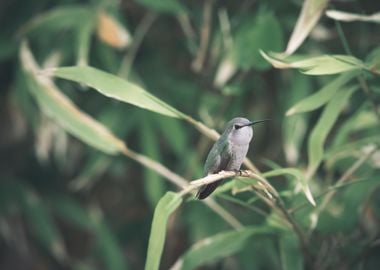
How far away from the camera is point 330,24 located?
2012mm

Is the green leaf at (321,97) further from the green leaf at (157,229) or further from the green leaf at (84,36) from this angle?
the green leaf at (84,36)

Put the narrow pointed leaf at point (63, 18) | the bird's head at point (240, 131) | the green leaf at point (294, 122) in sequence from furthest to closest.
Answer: the narrow pointed leaf at point (63, 18), the green leaf at point (294, 122), the bird's head at point (240, 131)

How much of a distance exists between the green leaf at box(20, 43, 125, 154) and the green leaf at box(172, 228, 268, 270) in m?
0.26

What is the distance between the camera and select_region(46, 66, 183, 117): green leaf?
1.03 m

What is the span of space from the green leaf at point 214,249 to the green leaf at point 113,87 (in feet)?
1.16

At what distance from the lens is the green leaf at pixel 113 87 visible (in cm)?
103

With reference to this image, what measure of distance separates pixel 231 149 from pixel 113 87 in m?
0.22

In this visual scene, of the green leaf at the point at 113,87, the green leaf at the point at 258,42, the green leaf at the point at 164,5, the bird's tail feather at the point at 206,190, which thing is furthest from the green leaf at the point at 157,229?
the green leaf at the point at 164,5

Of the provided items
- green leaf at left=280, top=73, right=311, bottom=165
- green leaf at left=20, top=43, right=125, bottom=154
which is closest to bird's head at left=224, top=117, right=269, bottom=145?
green leaf at left=20, top=43, right=125, bottom=154

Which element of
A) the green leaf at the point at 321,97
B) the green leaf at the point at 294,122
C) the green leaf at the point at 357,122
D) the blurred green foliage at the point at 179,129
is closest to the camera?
the green leaf at the point at 321,97

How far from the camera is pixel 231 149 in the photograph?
1.00 meters

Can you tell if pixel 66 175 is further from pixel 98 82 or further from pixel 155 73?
pixel 98 82

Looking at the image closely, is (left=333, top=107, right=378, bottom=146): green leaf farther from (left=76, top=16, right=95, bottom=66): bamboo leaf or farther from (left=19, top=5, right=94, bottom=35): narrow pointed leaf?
(left=19, top=5, right=94, bottom=35): narrow pointed leaf

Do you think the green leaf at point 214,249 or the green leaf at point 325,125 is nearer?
the green leaf at point 325,125
